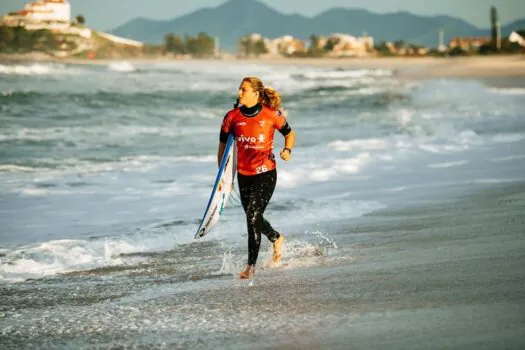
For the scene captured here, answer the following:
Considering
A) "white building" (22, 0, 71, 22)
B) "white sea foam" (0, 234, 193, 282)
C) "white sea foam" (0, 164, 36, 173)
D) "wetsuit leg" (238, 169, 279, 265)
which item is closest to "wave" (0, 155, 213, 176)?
"white sea foam" (0, 164, 36, 173)

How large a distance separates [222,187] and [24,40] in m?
105

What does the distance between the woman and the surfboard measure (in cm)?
6

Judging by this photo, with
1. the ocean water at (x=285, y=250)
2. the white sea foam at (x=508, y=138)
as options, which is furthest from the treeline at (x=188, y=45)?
the ocean water at (x=285, y=250)

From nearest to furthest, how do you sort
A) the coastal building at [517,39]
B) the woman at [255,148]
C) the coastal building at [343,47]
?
the woman at [255,148], the coastal building at [517,39], the coastal building at [343,47]

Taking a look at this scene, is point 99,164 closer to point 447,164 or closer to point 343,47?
point 447,164

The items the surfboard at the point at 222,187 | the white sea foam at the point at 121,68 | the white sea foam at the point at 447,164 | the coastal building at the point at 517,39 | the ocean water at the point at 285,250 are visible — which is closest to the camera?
the ocean water at the point at 285,250

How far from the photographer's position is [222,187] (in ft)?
21.6

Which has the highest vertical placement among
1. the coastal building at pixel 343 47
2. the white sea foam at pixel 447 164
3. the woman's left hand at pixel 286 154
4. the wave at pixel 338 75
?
the coastal building at pixel 343 47

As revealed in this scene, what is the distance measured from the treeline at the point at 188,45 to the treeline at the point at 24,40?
57.5 metres

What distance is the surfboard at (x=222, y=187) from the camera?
636cm

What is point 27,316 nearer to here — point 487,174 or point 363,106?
point 487,174

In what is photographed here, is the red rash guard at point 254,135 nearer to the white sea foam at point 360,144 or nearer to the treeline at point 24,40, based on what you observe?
the white sea foam at point 360,144

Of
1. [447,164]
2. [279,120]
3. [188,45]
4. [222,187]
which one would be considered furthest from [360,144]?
[188,45]

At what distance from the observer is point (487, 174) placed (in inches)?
452
